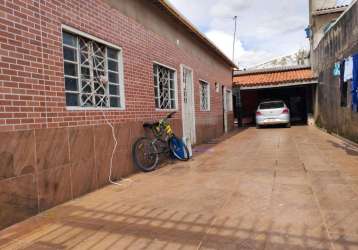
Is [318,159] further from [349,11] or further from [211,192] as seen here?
[349,11]

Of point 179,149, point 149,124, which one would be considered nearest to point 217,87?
point 179,149

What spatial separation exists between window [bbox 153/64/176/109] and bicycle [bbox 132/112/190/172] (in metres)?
0.95

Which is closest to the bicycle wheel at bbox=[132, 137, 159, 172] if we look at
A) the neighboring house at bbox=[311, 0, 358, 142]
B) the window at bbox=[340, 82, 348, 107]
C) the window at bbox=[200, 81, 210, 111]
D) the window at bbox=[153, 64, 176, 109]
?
the window at bbox=[153, 64, 176, 109]

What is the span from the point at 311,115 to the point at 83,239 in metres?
16.8

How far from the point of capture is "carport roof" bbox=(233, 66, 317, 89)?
16.6 m

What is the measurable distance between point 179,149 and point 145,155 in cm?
125

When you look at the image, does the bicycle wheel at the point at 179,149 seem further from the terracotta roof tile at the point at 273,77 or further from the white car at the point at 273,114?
the terracotta roof tile at the point at 273,77

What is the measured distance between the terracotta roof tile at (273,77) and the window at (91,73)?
12708 mm

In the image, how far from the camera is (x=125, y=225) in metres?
3.37

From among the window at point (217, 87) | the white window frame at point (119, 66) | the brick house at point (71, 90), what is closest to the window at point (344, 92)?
the brick house at point (71, 90)

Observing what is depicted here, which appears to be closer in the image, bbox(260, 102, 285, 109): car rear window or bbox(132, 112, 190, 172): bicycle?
bbox(132, 112, 190, 172): bicycle

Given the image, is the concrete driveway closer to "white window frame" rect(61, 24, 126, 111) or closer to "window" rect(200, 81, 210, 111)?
"white window frame" rect(61, 24, 126, 111)

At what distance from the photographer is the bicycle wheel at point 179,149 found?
7445mm

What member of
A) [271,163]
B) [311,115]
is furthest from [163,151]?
[311,115]
